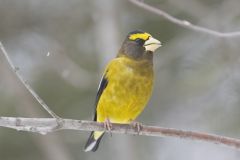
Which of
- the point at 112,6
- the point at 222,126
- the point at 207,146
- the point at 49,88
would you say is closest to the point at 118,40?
the point at 112,6

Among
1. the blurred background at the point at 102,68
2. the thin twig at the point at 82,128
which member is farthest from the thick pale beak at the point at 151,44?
the blurred background at the point at 102,68

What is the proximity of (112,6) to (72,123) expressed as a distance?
3.40 m

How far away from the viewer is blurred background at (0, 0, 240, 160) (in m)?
6.32

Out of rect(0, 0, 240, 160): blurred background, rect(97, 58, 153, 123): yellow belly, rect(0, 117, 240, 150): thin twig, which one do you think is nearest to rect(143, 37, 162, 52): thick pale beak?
rect(97, 58, 153, 123): yellow belly

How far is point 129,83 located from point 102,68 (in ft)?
6.52

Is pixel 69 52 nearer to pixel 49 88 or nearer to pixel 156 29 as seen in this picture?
pixel 49 88

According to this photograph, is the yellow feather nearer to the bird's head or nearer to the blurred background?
the bird's head

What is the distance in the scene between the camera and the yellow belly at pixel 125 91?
174 inches

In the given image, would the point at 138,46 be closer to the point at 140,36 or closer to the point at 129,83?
the point at 140,36

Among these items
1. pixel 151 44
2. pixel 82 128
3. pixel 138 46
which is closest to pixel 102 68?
pixel 138 46

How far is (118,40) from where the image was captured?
666 centimetres

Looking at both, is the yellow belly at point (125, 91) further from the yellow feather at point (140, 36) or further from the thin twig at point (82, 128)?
the thin twig at point (82, 128)

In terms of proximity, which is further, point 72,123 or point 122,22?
point 122,22

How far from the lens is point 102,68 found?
6.39 meters
